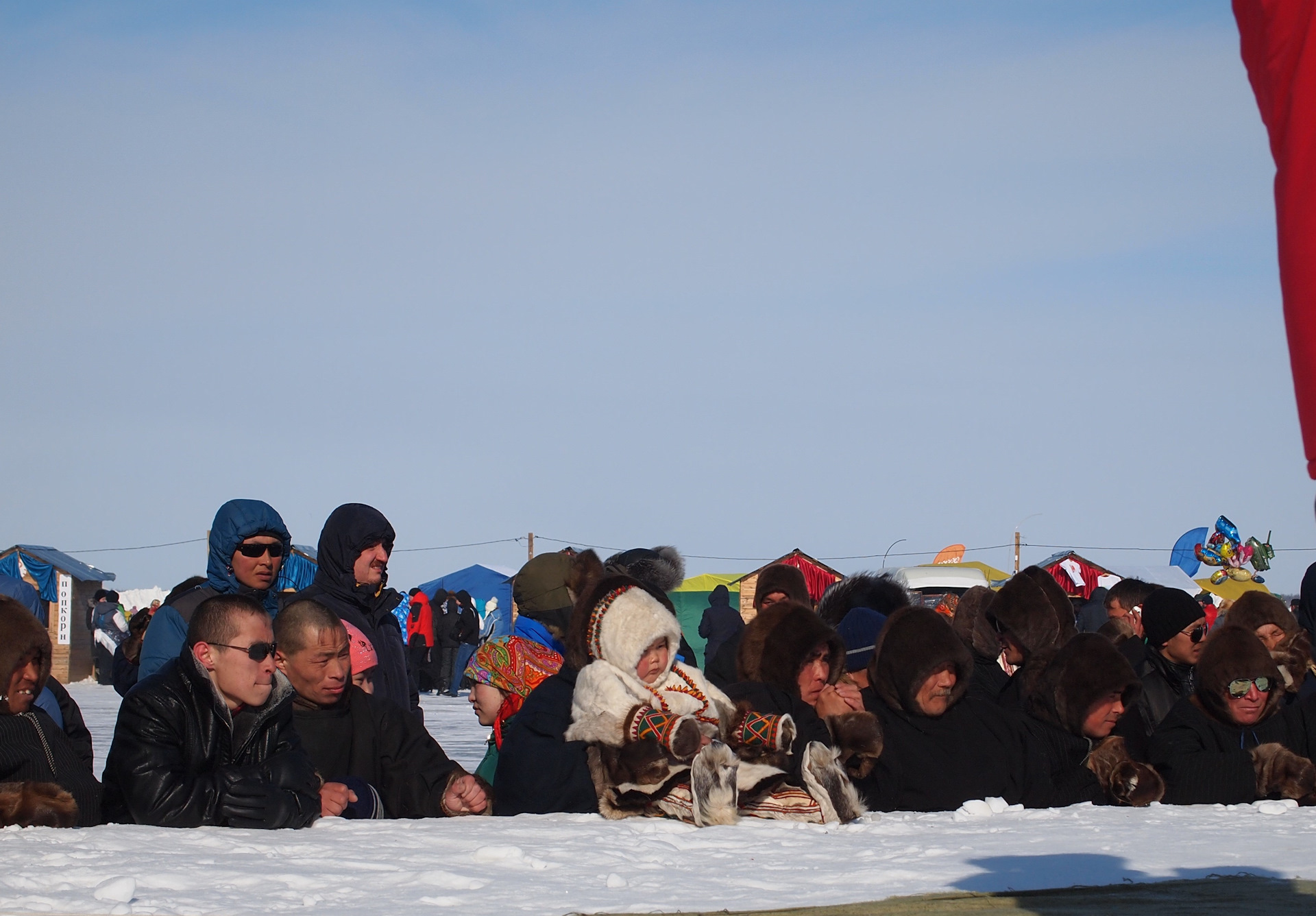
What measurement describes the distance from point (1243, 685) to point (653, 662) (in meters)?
2.43

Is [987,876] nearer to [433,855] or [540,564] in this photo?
[433,855]

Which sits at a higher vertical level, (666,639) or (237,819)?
(666,639)

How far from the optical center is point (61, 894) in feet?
10.00

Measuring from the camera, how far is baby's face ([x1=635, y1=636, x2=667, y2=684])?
4.56 m

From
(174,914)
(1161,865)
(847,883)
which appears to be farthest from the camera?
(1161,865)

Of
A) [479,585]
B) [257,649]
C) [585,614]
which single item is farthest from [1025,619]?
[479,585]

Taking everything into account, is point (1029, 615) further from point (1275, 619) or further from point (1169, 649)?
point (1275, 619)

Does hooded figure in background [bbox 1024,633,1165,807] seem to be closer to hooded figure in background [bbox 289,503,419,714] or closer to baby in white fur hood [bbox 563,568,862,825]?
baby in white fur hood [bbox 563,568,862,825]

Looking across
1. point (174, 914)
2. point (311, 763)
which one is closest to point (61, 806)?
point (311, 763)

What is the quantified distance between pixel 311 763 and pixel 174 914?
1594mm

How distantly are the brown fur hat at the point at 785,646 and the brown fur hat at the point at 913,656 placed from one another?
183 mm

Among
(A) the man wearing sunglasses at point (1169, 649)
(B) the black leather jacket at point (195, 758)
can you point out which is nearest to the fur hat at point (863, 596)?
(A) the man wearing sunglasses at point (1169, 649)

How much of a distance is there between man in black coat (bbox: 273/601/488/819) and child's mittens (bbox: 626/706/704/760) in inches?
32.1

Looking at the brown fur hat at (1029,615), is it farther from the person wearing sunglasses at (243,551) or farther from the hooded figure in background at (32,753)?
the hooded figure in background at (32,753)
